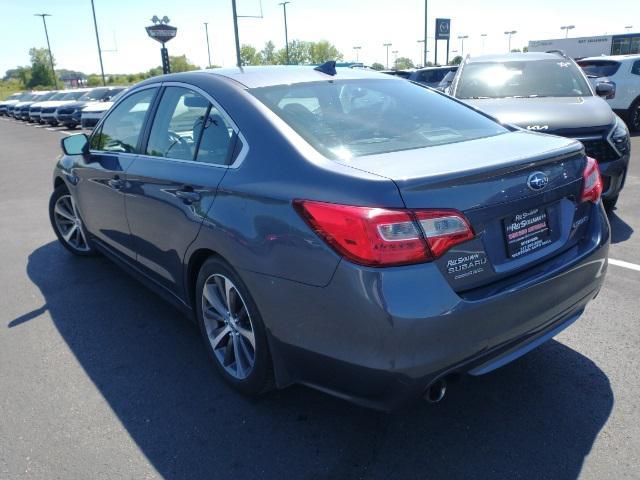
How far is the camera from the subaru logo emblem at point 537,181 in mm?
2363

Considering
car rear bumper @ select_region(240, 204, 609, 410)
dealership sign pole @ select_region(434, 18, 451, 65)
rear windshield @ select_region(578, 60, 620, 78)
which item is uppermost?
dealership sign pole @ select_region(434, 18, 451, 65)

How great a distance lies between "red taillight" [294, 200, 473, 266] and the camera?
2047mm

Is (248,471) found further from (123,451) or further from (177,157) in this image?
(177,157)

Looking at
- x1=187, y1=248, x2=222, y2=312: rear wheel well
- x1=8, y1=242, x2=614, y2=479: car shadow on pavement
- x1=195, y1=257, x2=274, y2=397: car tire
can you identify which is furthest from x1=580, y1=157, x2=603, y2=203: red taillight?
x1=187, y1=248, x2=222, y2=312: rear wheel well

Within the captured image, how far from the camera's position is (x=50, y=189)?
9.34m

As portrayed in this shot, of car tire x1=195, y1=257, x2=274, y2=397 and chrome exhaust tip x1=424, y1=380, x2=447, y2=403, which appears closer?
chrome exhaust tip x1=424, y1=380, x2=447, y2=403

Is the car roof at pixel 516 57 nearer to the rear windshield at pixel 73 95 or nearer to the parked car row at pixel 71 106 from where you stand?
the parked car row at pixel 71 106

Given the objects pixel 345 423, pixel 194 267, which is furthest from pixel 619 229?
pixel 194 267

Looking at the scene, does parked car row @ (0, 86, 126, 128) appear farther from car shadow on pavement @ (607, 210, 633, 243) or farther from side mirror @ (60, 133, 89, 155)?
car shadow on pavement @ (607, 210, 633, 243)

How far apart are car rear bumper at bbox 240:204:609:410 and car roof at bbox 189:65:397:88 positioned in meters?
1.15

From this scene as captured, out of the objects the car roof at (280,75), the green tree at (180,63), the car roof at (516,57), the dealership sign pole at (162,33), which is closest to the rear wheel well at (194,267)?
the car roof at (280,75)

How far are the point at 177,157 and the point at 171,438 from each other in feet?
5.07

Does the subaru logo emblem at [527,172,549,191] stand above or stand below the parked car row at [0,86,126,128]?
above

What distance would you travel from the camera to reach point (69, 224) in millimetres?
5441
